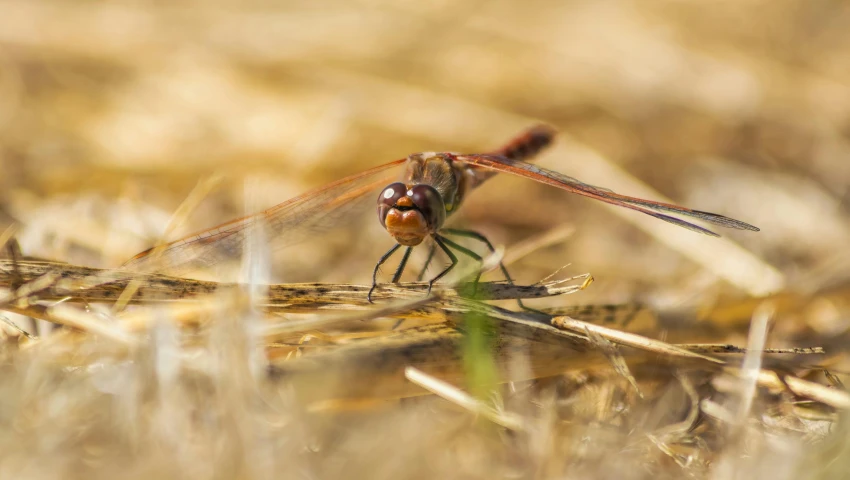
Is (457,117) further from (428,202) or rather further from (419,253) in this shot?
(428,202)

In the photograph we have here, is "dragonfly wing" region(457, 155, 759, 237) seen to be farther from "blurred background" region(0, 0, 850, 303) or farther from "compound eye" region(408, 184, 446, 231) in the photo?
"blurred background" region(0, 0, 850, 303)

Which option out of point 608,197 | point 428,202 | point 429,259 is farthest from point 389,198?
point 608,197

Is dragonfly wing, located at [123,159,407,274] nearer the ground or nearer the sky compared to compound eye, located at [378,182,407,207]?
nearer the ground

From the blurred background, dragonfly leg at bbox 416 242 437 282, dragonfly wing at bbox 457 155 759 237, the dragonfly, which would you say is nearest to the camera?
dragonfly wing at bbox 457 155 759 237

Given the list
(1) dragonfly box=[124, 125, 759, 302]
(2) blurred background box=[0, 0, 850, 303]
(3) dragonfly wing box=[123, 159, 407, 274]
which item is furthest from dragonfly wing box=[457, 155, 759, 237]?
(2) blurred background box=[0, 0, 850, 303]

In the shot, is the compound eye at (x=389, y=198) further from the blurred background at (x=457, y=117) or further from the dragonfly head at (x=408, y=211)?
the blurred background at (x=457, y=117)

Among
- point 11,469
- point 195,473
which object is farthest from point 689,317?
point 11,469

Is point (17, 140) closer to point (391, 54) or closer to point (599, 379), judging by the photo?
point (391, 54)
